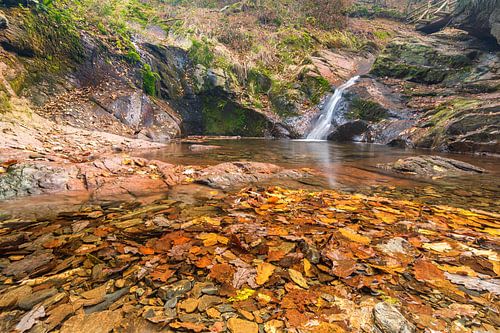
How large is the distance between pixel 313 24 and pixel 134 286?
77.9 ft

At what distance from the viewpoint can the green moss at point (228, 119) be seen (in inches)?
543

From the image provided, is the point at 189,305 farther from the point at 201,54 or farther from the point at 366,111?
the point at 201,54

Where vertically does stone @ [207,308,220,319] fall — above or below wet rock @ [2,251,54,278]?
below

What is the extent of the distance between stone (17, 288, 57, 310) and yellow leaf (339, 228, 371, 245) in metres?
2.06

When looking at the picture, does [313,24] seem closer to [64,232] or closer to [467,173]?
[467,173]

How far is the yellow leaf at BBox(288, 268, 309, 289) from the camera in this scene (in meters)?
1.56

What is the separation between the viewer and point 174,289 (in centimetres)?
150

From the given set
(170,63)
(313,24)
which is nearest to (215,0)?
(313,24)

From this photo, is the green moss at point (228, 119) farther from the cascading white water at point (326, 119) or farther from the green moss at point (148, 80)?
the green moss at point (148, 80)

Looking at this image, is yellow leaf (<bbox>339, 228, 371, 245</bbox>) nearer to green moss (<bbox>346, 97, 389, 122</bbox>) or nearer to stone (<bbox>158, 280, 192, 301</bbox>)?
stone (<bbox>158, 280, 192, 301</bbox>)

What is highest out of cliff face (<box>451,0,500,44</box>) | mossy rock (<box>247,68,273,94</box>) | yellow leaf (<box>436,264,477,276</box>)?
cliff face (<box>451,0,500,44</box>)

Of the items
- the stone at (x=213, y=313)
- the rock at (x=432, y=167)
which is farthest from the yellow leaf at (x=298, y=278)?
the rock at (x=432, y=167)

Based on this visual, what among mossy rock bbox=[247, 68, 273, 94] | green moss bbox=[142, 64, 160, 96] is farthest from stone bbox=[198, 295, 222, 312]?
mossy rock bbox=[247, 68, 273, 94]

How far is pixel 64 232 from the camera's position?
2.24 metres
